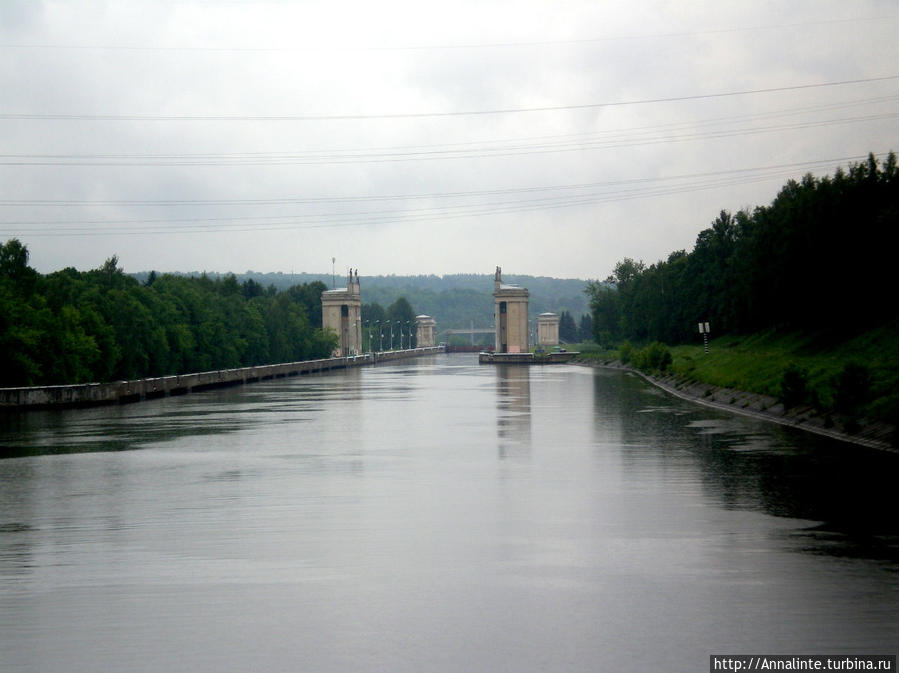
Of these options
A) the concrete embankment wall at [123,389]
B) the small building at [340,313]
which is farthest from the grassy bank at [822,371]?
the small building at [340,313]

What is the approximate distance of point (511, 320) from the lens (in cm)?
16538

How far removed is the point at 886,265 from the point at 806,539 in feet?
138

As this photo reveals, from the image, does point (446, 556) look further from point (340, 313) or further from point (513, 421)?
point (340, 313)

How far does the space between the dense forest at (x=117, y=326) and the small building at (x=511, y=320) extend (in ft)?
169

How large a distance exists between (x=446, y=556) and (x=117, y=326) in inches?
2538

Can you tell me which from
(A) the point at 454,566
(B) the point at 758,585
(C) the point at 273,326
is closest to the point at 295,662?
(A) the point at 454,566

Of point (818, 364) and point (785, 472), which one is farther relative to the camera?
point (818, 364)

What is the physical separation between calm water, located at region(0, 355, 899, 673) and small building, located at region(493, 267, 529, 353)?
13638cm

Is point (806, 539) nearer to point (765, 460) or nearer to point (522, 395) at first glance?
point (765, 460)

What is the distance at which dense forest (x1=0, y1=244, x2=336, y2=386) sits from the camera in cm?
5844

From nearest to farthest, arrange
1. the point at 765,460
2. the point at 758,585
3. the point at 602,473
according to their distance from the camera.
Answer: the point at 758,585 → the point at 602,473 → the point at 765,460

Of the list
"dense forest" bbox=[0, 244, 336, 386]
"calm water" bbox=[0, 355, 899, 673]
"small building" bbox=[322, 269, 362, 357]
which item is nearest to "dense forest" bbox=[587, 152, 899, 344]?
"calm water" bbox=[0, 355, 899, 673]

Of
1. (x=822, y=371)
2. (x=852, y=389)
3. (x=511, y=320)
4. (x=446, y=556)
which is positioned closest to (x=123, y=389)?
(x=822, y=371)

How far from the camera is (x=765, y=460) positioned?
23.2m
